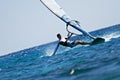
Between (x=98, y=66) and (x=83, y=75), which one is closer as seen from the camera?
(x=83, y=75)

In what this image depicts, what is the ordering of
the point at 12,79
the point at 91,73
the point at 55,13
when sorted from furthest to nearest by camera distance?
the point at 12,79 → the point at 55,13 → the point at 91,73

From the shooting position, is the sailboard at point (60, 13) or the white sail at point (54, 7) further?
the white sail at point (54, 7)

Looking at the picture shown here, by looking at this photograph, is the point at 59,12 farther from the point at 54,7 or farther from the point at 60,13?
the point at 54,7

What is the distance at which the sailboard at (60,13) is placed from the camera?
21.0 m

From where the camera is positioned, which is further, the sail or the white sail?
the white sail

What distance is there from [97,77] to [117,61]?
3288mm

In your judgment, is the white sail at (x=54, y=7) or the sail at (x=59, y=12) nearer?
the sail at (x=59, y=12)

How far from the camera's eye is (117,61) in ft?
61.7

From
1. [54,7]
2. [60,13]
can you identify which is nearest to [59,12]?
[60,13]

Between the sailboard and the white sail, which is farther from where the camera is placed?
the white sail

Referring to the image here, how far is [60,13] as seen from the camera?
23.3 m

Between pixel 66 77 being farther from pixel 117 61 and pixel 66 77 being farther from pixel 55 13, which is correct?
pixel 55 13

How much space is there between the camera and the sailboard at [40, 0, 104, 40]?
68.8ft

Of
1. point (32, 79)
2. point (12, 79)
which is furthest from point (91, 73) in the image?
point (12, 79)
